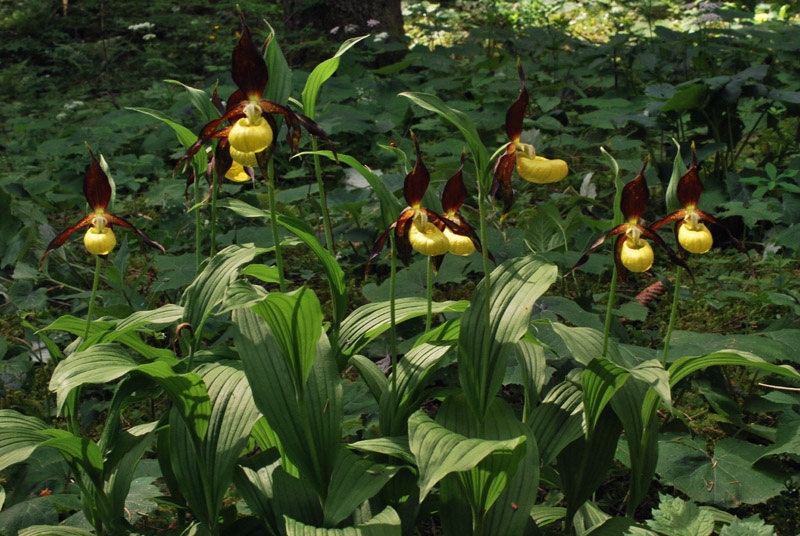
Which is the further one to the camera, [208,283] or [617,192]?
[208,283]

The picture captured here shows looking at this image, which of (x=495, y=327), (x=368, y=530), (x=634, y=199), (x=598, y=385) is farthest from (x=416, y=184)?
(x=368, y=530)

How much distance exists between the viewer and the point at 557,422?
4.50 ft

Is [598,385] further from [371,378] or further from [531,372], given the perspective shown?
[371,378]

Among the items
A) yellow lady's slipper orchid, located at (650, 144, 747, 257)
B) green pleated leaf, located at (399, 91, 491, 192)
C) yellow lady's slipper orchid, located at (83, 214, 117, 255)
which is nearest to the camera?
green pleated leaf, located at (399, 91, 491, 192)

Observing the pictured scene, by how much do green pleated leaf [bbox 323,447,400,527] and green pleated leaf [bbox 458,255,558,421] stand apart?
239 millimetres

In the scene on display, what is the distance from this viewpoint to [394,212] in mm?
1386

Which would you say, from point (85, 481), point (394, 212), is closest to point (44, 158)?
point (85, 481)

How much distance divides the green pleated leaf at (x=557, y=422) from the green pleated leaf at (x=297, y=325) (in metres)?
0.52

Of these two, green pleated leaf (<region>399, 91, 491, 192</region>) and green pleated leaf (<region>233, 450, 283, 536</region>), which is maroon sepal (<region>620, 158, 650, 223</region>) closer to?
green pleated leaf (<region>399, 91, 491, 192</region>)

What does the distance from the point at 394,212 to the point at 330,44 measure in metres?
3.56

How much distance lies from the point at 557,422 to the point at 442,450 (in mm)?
384

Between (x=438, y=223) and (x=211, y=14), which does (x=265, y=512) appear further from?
(x=211, y=14)

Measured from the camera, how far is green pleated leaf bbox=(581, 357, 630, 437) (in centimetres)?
123

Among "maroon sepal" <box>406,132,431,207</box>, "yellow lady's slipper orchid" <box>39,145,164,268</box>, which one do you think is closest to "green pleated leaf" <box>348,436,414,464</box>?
"maroon sepal" <box>406,132,431,207</box>
